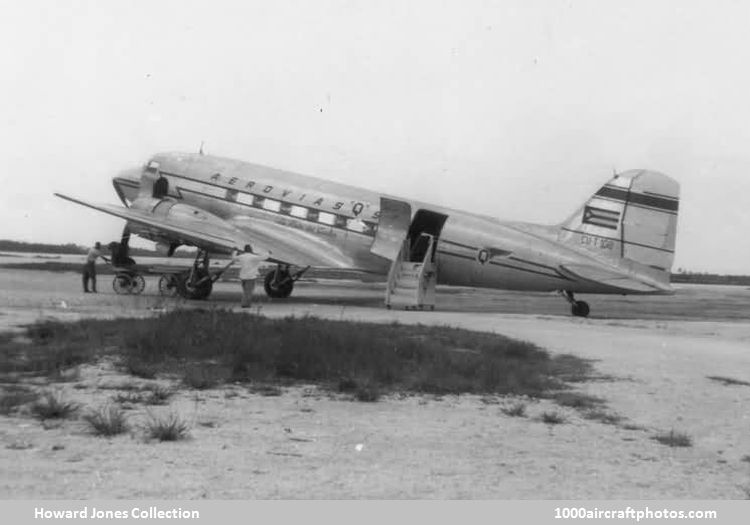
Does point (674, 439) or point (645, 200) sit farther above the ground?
point (645, 200)

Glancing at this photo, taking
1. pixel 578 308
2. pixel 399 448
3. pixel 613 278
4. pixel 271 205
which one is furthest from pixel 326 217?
pixel 399 448

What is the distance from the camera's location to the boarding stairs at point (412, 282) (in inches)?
864

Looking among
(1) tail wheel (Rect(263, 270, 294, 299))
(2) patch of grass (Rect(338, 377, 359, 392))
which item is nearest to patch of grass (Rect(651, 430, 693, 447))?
(2) patch of grass (Rect(338, 377, 359, 392))

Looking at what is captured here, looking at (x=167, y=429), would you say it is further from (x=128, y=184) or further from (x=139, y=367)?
(x=128, y=184)

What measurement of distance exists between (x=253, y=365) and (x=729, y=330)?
12.2 metres

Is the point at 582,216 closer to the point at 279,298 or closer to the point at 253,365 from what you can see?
the point at 279,298

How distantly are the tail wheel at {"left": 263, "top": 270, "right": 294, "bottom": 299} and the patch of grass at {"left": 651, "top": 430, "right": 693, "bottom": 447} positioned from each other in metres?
18.6

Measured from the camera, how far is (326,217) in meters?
23.5

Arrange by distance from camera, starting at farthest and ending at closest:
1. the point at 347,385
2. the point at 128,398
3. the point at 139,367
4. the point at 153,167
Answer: the point at 153,167 → the point at 139,367 → the point at 347,385 → the point at 128,398

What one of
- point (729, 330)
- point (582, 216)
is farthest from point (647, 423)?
point (582, 216)

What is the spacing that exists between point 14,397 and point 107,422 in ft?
5.24

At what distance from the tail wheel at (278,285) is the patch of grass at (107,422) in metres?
18.0

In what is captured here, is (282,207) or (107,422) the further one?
(282,207)

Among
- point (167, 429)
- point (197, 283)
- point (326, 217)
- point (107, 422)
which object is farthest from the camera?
point (326, 217)
